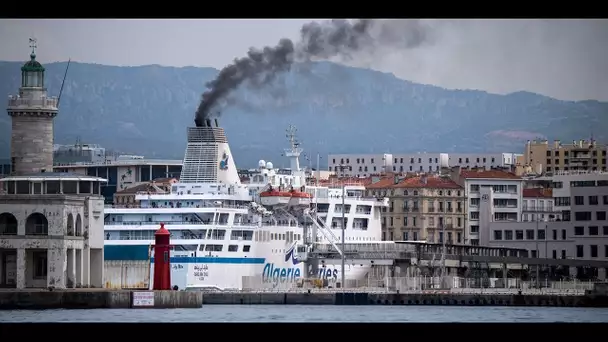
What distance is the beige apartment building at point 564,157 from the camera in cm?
8888

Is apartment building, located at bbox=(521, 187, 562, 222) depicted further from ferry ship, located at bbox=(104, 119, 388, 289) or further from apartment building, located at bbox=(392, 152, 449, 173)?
apartment building, located at bbox=(392, 152, 449, 173)

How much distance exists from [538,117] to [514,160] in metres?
5.24

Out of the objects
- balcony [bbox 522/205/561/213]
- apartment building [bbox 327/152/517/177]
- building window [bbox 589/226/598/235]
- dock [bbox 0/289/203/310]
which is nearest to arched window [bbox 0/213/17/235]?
dock [bbox 0/289/203/310]

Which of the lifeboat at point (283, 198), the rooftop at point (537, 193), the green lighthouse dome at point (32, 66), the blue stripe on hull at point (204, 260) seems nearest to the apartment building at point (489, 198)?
the rooftop at point (537, 193)

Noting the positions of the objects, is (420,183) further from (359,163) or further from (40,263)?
(40,263)

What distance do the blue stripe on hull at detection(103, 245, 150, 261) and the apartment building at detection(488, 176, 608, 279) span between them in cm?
1755

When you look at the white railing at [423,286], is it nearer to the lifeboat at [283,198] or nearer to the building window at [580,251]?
the lifeboat at [283,198]

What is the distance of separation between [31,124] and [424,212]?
23.0 metres

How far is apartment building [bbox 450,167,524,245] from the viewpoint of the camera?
244 feet

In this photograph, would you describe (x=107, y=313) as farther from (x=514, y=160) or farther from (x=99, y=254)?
(x=514, y=160)

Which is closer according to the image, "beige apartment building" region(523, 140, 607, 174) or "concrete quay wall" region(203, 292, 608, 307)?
"concrete quay wall" region(203, 292, 608, 307)

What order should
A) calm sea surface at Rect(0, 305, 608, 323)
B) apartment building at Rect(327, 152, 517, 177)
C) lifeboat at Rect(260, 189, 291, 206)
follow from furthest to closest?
apartment building at Rect(327, 152, 517, 177) → lifeboat at Rect(260, 189, 291, 206) → calm sea surface at Rect(0, 305, 608, 323)
